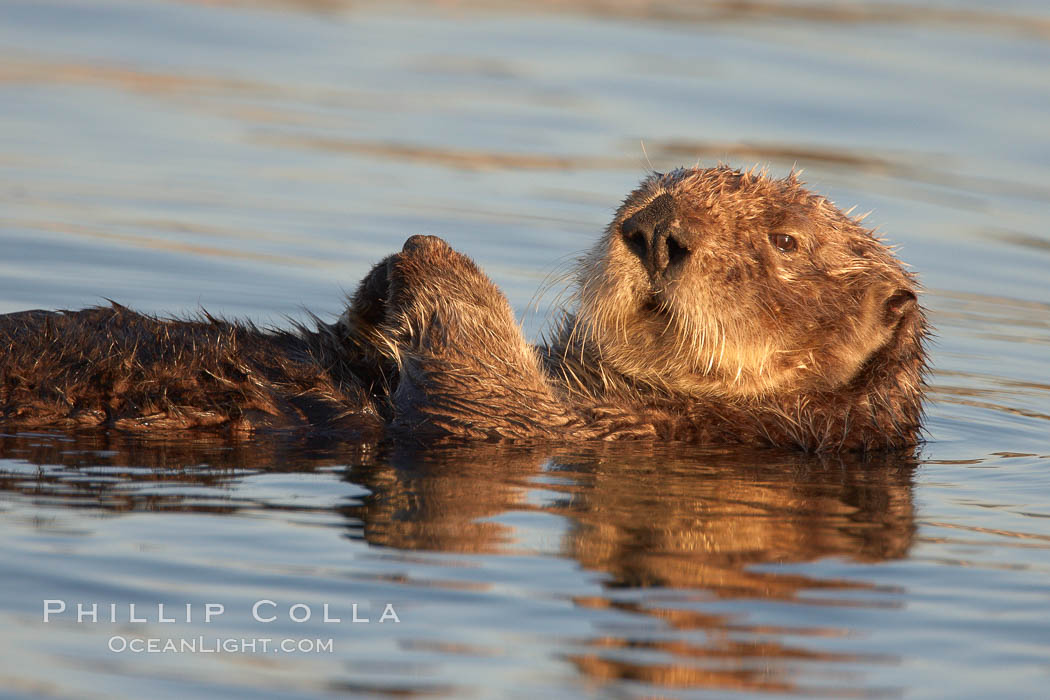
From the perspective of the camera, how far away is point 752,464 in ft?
19.7

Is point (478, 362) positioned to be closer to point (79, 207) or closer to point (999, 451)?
point (999, 451)

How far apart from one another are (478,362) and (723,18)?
1225 cm

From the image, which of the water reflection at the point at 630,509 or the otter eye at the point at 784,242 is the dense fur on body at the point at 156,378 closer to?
the water reflection at the point at 630,509

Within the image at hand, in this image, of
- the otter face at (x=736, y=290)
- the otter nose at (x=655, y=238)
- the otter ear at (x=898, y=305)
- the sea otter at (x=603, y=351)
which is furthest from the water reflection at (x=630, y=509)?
the otter nose at (x=655, y=238)

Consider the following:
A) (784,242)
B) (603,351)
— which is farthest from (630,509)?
(784,242)

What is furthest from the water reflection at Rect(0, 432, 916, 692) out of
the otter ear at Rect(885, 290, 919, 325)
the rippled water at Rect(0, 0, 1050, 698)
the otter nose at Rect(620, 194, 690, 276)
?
the otter nose at Rect(620, 194, 690, 276)

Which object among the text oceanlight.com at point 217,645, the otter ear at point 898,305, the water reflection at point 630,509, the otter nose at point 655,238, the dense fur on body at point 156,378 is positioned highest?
the otter nose at point 655,238

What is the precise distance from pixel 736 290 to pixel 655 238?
0.42 m

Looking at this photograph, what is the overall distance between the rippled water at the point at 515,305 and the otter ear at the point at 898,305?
0.65 meters

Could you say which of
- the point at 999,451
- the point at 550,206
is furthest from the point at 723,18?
the point at 999,451

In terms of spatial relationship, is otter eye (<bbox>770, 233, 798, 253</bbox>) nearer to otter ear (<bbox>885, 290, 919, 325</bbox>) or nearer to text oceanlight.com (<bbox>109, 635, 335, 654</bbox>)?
otter ear (<bbox>885, 290, 919, 325</bbox>)

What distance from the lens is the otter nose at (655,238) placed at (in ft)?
18.4

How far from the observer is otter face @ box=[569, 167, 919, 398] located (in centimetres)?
569

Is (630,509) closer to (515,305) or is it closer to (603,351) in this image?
(603,351)
